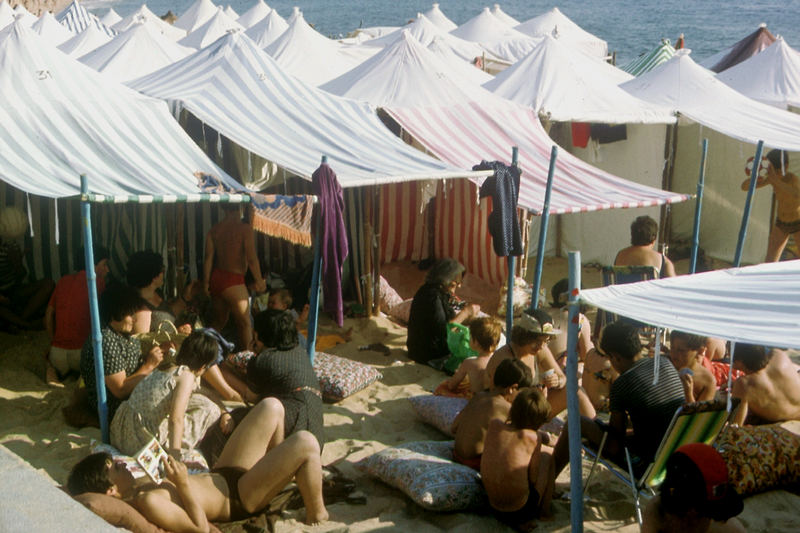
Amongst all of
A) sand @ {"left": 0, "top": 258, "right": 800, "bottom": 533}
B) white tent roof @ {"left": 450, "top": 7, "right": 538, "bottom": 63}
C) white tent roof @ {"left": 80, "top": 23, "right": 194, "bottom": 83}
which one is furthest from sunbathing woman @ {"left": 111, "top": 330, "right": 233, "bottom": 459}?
white tent roof @ {"left": 450, "top": 7, "right": 538, "bottom": 63}

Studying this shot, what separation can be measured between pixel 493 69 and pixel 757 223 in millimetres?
8401

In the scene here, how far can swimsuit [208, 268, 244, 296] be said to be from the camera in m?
6.10

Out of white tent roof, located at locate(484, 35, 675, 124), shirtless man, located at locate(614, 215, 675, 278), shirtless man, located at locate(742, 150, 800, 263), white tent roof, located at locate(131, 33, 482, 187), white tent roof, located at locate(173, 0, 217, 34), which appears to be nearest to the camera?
white tent roof, located at locate(131, 33, 482, 187)

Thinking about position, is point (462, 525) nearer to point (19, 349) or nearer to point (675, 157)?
point (19, 349)

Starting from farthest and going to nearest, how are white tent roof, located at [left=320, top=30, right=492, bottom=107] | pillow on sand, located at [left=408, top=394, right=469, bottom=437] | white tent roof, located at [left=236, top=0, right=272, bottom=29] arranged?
1. white tent roof, located at [left=236, top=0, right=272, bottom=29]
2. white tent roof, located at [left=320, top=30, right=492, bottom=107]
3. pillow on sand, located at [left=408, top=394, right=469, bottom=437]

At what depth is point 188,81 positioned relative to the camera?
273 inches

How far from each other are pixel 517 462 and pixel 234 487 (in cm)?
127

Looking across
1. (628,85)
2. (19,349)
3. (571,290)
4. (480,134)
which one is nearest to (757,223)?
(628,85)

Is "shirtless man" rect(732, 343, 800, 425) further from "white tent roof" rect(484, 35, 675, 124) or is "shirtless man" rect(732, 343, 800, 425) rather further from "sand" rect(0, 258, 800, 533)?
"white tent roof" rect(484, 35, 675, 124)

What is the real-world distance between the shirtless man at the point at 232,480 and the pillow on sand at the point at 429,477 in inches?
16.3

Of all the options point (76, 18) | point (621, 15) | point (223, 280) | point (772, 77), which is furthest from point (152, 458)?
point (621, 15)

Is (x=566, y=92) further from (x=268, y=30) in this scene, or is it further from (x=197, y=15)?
(x=197, y=15)

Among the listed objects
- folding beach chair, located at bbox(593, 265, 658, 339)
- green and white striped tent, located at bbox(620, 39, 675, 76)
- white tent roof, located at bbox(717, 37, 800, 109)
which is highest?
green and white striped tent, located at bbox(620, 39, 675, 76)

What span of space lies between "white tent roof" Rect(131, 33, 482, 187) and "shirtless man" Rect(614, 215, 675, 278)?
1428mm
